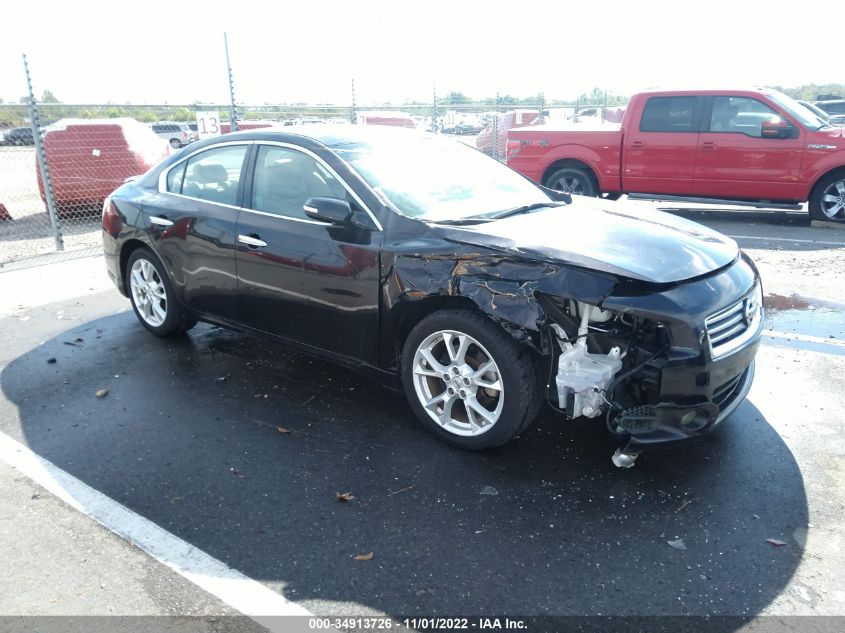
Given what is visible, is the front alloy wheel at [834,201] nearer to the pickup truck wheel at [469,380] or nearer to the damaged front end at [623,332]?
the damaged front end at [623,332]

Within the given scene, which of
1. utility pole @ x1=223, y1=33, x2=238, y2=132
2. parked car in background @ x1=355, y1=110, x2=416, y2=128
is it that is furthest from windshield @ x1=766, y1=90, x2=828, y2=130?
parked car in background @ x1=355, y1=110, x2=416, y2=128

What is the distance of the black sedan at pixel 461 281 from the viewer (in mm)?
3188

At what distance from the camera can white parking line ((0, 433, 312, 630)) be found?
8.61 feet

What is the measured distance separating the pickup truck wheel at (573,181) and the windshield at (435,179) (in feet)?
21.0

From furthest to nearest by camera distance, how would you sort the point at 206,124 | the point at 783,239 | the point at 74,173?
1. the point at 206,124
2. the point at 74,173
3. the point at 783,239

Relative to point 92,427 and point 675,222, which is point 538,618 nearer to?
point 675,222

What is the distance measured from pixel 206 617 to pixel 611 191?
32.2 ft

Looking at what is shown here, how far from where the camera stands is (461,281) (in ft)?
11.3

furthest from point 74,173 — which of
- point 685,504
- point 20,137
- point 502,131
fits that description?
point 20,137

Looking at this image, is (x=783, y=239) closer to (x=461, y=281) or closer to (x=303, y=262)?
(x=461, y=281)

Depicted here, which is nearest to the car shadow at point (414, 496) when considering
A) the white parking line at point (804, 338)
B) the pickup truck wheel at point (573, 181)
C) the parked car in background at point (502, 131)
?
the white parking line at point (804, 338)

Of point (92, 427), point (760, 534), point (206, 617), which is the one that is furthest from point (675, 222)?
point (92, 427)

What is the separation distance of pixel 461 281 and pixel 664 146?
26.8 ft

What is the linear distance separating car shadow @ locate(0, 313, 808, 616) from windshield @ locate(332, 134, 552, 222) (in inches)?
51.2
